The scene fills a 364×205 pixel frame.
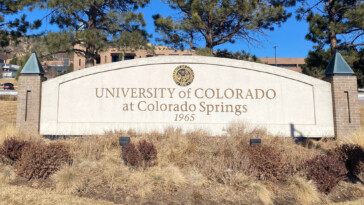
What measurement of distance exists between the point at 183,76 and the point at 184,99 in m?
0.86

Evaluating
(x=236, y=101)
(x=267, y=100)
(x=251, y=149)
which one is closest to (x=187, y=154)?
(x=251, y=149)

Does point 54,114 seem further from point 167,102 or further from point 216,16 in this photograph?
point 216,16

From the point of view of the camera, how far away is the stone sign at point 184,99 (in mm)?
9938

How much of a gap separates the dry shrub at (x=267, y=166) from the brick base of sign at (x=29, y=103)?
24.9ft

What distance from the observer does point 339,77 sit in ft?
32.8

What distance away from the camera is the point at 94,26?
18.2 metres

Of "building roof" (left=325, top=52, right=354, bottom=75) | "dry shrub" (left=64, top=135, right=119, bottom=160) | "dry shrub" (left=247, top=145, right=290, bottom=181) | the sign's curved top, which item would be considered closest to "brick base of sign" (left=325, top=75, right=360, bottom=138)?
"building roof" (left=325, top=52, right=354, bottom=75)

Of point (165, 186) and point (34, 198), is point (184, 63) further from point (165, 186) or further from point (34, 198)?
point (34, 198)

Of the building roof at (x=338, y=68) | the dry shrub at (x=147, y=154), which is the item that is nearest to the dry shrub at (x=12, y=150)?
the dry shrub at (x=147, y=154)

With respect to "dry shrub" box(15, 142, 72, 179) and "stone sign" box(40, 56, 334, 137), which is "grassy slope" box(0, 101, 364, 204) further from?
"stone sign" box(40, 56, 334, 137)

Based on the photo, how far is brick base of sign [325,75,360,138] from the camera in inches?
381

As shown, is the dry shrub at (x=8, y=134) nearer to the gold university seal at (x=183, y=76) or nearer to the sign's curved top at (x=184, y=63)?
the sign's curved top at (x=184, y=63)

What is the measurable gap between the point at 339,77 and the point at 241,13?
7855 mm

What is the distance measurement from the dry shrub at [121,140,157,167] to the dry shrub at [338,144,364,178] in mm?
4951
